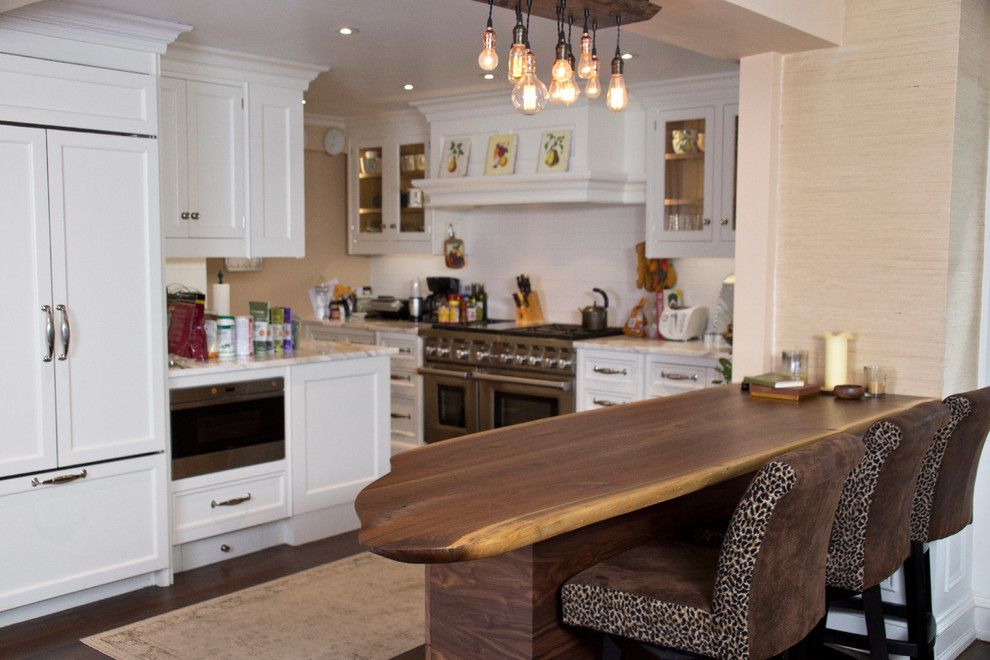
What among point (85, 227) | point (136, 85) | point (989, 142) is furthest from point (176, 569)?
point (989, 142)

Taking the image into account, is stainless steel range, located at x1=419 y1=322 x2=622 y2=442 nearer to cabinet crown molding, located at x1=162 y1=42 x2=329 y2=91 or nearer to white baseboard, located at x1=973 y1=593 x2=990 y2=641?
cabinet crown molding, located at x1=162 y1=42 x2=329 y2=91

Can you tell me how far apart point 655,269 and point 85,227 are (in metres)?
3.26

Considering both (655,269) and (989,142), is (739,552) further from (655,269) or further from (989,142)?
(655,269)

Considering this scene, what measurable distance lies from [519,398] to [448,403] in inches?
22.3

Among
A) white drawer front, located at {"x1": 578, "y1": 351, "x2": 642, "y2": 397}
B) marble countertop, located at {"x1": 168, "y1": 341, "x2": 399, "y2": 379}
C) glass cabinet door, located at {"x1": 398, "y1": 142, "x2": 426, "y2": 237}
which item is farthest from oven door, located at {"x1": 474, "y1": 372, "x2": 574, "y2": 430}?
glass cabinet door, located at {"x1": 398, "y1": 142, "x2": 426, "y2": 237}

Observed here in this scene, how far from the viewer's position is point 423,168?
6.69 m

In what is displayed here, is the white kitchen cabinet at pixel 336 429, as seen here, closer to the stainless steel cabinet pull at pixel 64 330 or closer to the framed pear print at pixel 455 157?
the stainless steel cabinet pull at pixel 64 330

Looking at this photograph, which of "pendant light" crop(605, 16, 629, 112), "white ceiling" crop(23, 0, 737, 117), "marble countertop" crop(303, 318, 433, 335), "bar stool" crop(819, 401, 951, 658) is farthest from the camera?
"marble countertop" crop(303, 318, 433, 335)

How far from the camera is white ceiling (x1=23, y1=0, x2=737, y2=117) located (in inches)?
154

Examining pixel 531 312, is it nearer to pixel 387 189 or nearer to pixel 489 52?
pixel 387 189

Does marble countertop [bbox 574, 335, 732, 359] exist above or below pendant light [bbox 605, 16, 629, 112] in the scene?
below

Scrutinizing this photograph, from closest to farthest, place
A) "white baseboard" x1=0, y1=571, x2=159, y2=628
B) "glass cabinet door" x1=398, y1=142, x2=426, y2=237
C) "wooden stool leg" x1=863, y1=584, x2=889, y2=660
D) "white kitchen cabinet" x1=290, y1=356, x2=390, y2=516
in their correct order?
1. "wooden stool leg" x1=863, y1=584, x2=889, y2=660
2. "white baseboard" x1=0, y1=571, x2=159, y2=628
3. "white kitchen cabinet" x1=290, y1=356, x2=390, y2=516
4. "glass cabinet door" x1=398, y1=142, x2=426, y2=237

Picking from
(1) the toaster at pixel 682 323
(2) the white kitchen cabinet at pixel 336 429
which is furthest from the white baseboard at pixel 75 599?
(1) the toaster at pixel 682 323

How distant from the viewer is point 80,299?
3.81 metres
